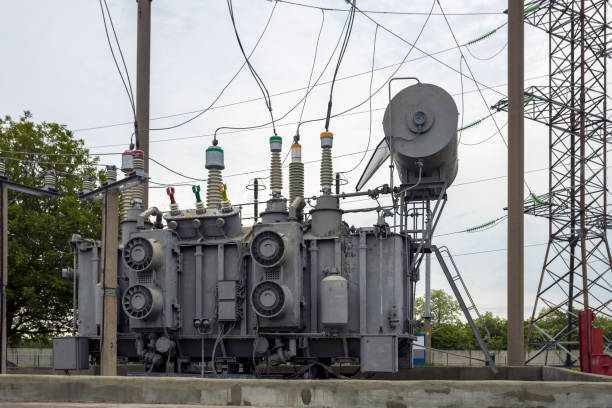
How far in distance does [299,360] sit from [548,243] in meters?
20.3

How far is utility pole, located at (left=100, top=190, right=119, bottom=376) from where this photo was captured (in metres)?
15.7

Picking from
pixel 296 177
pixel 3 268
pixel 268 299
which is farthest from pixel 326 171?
pixel 3 268

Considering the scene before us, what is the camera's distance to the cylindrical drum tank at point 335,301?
16.0 m

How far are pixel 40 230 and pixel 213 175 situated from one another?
601 inches

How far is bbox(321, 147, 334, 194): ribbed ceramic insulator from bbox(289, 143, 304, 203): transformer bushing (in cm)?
78

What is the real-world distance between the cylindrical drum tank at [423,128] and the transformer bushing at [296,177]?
246 cm

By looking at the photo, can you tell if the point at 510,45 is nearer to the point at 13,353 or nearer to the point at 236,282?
the point at 236,282

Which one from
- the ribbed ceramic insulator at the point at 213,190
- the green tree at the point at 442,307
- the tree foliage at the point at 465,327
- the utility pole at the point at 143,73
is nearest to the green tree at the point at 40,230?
the utility pole at the point at 143,73

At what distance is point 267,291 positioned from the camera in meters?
16.3

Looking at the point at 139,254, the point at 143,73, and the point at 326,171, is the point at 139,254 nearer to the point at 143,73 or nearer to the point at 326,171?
the point at 326,171

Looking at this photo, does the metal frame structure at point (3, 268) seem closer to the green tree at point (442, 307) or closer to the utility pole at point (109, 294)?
the utility pole at point (109, 294)

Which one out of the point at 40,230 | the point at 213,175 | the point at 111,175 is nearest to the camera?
the point at 111,175

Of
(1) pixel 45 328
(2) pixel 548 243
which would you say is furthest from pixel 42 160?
(2) pixel 548 243

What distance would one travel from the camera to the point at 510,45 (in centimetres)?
2456
